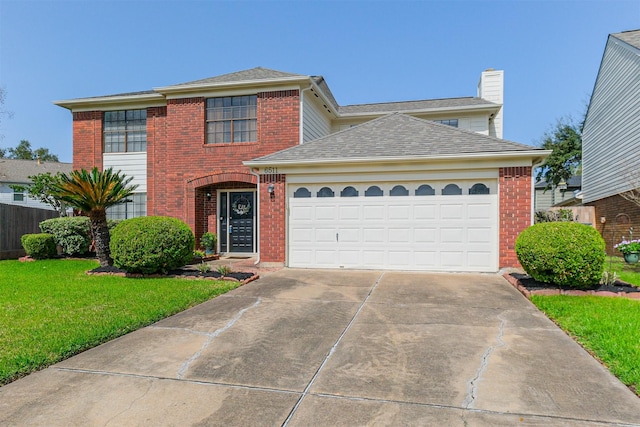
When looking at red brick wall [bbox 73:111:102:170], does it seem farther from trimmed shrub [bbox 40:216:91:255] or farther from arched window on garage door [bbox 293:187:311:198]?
arched window on garage door [bbox 293:187:311:198]

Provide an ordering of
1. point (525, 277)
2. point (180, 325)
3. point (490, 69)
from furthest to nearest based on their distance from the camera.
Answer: point (490, 69)
point (525, 277)
point (180, 325)

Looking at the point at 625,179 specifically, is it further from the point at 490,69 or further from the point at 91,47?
the point at 91,47

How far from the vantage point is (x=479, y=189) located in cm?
943

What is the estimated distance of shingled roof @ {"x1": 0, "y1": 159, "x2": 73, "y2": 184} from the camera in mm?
32000

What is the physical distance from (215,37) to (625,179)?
632 inches

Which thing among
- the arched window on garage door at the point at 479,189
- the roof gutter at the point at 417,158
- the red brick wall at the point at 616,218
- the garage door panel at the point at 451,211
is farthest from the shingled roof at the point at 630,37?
the garage door panel at the point at 451,211

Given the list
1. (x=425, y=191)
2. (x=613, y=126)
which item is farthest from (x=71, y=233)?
(x=613, y=126)

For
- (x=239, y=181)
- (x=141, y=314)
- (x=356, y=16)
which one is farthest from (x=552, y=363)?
(x=356, y=16)

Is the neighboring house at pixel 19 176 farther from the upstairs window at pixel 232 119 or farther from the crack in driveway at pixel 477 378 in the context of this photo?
the crack in driveway at pixel 477 378

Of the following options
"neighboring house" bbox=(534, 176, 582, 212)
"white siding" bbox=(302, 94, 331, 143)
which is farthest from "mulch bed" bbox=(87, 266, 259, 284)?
"neighboring house" bbox=(534, 176, 582, 212)

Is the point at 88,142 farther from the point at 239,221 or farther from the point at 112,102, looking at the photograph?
the point at 239,221

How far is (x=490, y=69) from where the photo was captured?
18250mm

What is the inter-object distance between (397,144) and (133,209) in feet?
35.6

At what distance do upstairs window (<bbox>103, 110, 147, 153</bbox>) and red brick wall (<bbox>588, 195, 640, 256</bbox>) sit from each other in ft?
58.6
